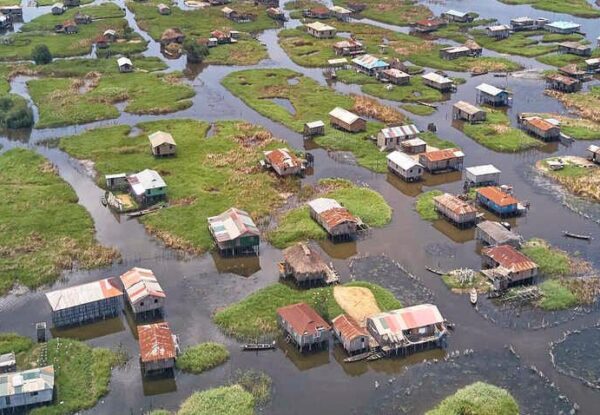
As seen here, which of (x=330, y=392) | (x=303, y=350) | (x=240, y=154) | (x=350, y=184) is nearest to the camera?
(x=330, y=392)

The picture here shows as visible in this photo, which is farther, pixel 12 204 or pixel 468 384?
pixel 12 204

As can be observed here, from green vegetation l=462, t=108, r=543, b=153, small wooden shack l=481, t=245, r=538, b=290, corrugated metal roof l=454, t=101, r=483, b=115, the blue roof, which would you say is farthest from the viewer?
the blue roof

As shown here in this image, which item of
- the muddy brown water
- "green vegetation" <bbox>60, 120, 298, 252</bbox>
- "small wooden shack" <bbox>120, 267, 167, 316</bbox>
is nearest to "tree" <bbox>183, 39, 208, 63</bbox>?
"green vegetation" <bbox>60, 120, 298, 252</bbox>

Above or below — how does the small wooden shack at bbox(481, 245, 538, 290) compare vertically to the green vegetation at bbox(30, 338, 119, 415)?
above

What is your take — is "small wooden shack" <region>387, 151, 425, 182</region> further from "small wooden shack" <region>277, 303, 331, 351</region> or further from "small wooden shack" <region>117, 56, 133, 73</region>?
"small wooden shack" <region>117, 56, 133, 73</region>

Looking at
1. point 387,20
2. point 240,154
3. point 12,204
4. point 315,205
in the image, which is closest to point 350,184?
point 315,205

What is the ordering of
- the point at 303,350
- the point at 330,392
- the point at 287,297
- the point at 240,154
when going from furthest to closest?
1. the point at 240,154
2. the point at 287,297
3. the point at 303,350
4. the point at 330,392

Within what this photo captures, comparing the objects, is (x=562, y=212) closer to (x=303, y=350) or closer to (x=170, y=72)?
(x=303, y=350)
